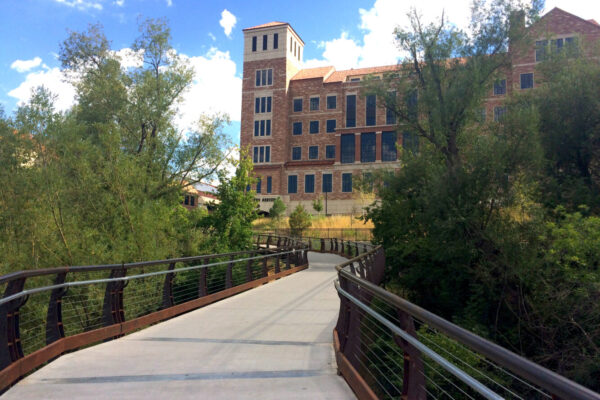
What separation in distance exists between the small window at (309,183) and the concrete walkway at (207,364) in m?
49.3

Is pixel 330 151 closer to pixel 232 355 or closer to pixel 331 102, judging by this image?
pixel 331 102

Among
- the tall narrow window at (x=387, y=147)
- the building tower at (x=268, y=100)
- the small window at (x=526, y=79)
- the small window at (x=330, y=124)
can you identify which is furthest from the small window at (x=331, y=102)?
the small window at (x=526, y=79)

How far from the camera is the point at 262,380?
15.7 ft

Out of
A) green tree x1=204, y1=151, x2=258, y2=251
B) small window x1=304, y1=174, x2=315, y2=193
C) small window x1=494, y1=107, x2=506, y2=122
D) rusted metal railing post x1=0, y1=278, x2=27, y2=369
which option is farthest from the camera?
small window x1=304, y1=174, x2=315, y2=193

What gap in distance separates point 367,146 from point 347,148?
2524 millimetres

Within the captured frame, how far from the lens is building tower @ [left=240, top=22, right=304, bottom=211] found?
195 ft

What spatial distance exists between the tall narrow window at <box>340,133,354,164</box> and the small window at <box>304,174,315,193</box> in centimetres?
453

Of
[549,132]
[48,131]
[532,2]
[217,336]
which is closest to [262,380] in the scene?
[217,336]

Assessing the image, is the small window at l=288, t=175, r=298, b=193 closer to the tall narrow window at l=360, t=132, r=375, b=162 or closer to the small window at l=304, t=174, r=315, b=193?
the small window at l=304, t=174, r=315, b=193

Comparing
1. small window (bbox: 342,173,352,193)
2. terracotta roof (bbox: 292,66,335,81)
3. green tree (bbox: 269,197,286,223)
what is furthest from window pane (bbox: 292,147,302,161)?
green tree (bbox: 269,197,286,223)

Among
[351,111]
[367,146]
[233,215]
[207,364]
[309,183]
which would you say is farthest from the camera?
[351,111]

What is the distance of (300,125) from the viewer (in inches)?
2393

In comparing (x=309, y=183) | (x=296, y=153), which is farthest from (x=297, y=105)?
(x=309, y=183)

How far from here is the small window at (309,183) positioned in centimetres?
5831
